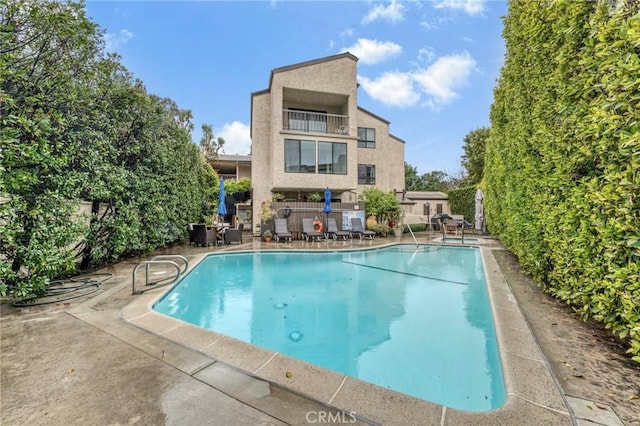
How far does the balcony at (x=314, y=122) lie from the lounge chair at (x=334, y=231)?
5.92 metres

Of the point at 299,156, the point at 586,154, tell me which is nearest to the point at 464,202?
the point at 299,156

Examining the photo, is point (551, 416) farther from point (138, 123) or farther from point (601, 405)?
point (138, 123)

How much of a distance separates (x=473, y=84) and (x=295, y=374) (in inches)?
790

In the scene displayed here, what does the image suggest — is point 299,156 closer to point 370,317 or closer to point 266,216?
point 266,216

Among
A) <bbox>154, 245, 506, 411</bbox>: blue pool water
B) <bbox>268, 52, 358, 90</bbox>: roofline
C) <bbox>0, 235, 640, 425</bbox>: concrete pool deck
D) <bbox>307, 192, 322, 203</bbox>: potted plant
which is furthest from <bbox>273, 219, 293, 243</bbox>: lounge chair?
<bbox>0, 235, 640, 425</bbox>: concrete pool deck

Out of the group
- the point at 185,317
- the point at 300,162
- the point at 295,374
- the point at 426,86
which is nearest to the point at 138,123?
the point at 185,317

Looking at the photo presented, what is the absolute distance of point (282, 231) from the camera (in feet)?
45.5

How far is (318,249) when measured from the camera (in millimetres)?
10875

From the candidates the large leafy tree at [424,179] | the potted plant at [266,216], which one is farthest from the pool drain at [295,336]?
the large leafy tree at [424,179]

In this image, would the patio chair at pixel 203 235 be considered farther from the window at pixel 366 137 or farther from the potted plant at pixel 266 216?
the window at pixel 366 137

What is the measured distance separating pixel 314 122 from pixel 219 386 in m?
16.5

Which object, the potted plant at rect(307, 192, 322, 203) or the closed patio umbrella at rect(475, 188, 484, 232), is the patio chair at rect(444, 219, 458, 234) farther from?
the potted plant at rect(307, 192, 322, 203)

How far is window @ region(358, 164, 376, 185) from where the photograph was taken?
19312 millimetres

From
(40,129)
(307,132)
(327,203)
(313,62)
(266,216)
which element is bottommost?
(266,216)
